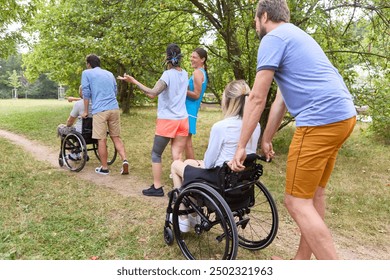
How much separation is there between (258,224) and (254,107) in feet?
6.41

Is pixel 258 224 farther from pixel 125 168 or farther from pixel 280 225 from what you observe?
pixel 125 168

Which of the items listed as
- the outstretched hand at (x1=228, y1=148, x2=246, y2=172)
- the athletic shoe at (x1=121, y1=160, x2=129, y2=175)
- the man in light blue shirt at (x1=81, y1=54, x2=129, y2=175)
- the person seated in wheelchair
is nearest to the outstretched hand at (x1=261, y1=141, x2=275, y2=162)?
the outstretched hand at (x1=228, y1=148, x2=246, y2=172)

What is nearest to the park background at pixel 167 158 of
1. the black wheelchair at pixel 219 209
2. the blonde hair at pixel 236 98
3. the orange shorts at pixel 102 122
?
the black wheelchair at pixel 219 209

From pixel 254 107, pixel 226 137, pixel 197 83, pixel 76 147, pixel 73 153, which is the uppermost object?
pixel 197 83

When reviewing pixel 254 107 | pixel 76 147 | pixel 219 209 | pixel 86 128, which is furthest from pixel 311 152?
pixel 76 147

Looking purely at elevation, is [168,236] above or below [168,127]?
below

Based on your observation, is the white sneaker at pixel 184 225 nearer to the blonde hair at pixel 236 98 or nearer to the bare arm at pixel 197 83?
the blonde hair at pixel 236 98

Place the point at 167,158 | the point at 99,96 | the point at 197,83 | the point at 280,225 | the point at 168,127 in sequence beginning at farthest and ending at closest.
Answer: the point at 167,158
the point at 99,96
the point at 197,83
the point at 168,127
the point at 280,225

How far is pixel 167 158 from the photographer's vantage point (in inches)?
282

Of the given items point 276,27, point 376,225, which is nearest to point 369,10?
point 376,225

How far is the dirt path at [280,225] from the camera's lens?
11.2 feet

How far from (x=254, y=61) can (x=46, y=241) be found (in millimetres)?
4774

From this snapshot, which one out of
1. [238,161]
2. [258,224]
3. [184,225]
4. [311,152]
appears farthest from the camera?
[258,224]

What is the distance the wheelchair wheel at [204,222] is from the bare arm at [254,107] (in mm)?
322
